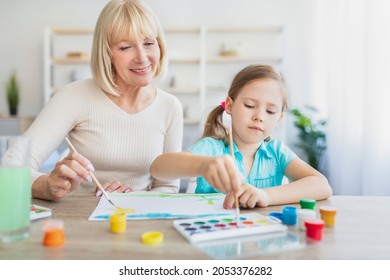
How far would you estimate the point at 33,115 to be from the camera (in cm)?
429

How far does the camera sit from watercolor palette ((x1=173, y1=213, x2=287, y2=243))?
0.62m

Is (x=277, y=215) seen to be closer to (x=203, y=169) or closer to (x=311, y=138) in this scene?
(x=203, y=169)

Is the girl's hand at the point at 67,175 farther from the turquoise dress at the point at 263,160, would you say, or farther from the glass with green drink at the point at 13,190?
the turquoise dress at the point at 263,160

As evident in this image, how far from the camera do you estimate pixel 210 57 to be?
158 inches

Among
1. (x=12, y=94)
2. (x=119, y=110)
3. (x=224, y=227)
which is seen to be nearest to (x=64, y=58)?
(x=12, y=94)

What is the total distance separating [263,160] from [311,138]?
2.42 metres

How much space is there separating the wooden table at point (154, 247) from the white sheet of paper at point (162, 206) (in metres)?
0.03

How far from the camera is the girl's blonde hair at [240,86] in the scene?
1.20m

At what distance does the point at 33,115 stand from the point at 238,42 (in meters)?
2.55

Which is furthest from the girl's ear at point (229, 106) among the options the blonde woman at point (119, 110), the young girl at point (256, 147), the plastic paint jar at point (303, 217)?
the plastic paint jar at point (303, 217)

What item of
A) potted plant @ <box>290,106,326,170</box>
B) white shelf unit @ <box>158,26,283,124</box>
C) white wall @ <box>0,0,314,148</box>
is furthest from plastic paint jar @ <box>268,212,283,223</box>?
white wall @ <box>0,0,314,148</box>

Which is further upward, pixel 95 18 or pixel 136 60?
pixel 95 18

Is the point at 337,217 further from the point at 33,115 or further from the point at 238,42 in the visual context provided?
the point at 33,115

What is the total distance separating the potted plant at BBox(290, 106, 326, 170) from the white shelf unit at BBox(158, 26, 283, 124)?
0.85m
